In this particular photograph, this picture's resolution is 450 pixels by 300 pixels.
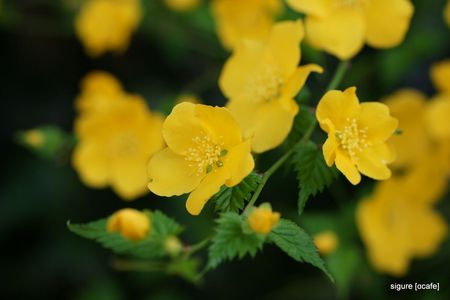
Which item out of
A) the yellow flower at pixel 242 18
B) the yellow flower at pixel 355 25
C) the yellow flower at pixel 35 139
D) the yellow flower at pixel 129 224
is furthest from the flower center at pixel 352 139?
the yellow flower at pixel 35 139

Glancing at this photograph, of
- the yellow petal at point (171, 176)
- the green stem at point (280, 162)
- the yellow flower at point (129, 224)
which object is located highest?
the yellow petal at point (171, 176)

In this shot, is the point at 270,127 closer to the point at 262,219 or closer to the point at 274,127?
the point at 274,127

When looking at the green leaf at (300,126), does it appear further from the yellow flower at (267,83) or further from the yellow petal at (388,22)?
the yellow petal at (388,22)

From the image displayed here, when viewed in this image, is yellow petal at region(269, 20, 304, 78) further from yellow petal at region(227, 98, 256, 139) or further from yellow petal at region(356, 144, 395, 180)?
yellow petal at region(356, 144, 395, 180)

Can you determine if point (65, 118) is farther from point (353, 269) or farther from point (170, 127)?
point (170, 127)

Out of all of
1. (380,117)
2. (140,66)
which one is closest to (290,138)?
(380,117)

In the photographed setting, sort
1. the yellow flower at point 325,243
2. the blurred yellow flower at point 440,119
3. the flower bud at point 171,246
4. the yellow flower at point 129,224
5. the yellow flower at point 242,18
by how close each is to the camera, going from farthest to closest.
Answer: the yellow flower at point 242,18 < the blurred yellow flower at point 440,119 < the yellow flower at point 325,243 < the flower bud at point 171,246 < the yellow flower at point 129,224

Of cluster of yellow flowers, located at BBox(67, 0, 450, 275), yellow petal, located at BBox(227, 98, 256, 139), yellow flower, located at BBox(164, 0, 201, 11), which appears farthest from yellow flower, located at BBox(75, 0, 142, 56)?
yellow petal, located at BBox(227, 98, 256, 139)
